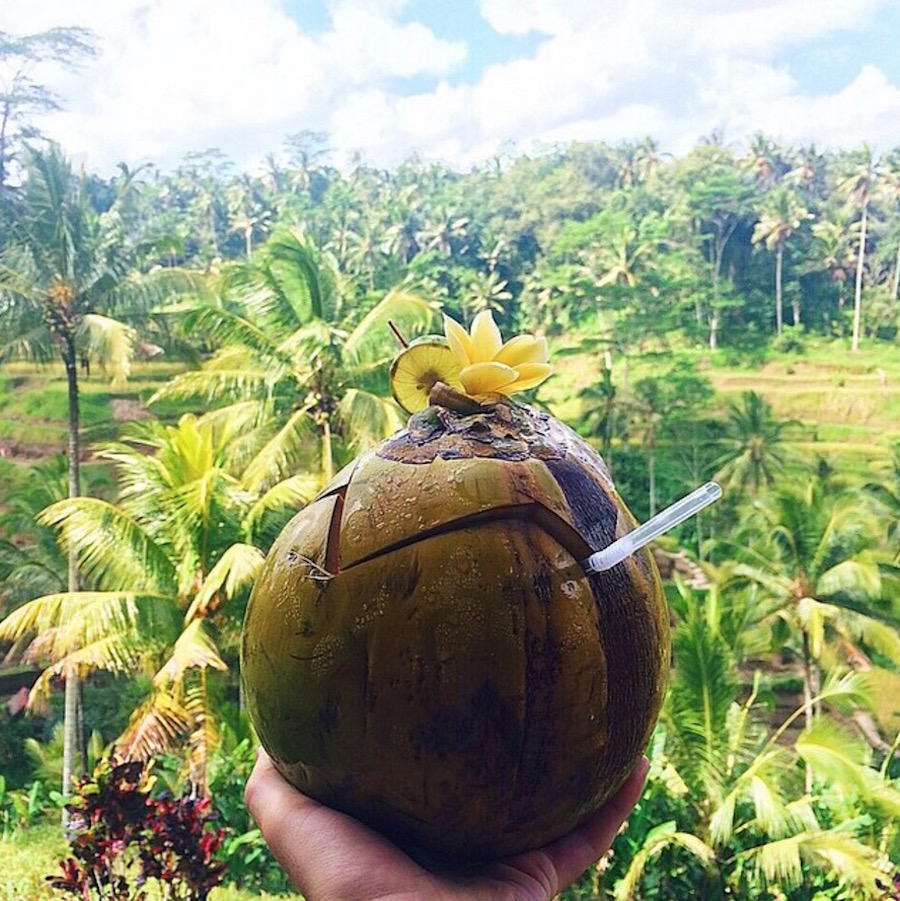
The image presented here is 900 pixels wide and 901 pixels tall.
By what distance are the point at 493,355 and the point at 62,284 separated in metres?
8.40

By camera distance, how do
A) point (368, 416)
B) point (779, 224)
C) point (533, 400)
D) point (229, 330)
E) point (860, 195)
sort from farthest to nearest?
point (860, 195), point (779, 224), point (533, 400), point (229, 330), point (368, 416)

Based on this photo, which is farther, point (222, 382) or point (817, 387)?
point (817, 387)

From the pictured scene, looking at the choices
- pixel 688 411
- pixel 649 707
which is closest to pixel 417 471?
pixel 649 707

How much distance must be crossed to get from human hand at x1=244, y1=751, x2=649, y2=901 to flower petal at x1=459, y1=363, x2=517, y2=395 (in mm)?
437

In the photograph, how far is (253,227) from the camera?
21.3 meters

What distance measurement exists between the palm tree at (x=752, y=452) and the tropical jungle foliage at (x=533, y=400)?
6 centimetres

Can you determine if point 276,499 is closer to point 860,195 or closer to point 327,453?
point 327,453

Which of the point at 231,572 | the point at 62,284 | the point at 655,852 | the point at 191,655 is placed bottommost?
the point at 655,852

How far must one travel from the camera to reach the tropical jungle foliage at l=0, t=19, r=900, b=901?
18.8ft

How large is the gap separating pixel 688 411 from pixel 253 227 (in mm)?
10140

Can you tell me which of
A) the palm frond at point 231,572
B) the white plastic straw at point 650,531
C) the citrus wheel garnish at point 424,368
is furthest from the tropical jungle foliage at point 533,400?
the white plastic straw at point 650,531

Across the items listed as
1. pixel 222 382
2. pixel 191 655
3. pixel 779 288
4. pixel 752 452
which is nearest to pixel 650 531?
pixel 191 655

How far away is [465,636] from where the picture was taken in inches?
34.1

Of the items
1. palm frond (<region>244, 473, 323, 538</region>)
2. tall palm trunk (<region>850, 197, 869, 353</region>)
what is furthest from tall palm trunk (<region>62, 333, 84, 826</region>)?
tall palm trunk (<region>850, 197, 869, 353</region>)
